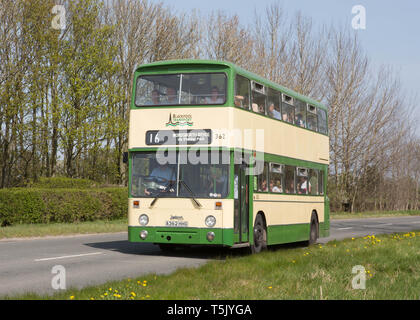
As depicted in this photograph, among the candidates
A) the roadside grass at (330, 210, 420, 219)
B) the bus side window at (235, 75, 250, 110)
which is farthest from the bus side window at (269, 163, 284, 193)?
the roadside grass at (330, 210, 420, 219)

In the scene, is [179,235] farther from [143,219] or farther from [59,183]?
[59,183]

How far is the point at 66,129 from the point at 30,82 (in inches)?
120

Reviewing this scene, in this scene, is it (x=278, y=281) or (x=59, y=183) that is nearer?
(x=278, y=281)

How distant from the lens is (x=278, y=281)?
9.94m

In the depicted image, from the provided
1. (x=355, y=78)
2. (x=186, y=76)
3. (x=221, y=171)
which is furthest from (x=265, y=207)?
(x=355, y=78)

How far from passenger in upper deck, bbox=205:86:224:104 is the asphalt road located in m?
3.53

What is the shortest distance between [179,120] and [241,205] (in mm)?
2411

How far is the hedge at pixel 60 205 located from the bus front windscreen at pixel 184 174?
11041 millimetres

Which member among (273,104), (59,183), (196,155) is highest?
(273,104)

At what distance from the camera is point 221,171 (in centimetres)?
1476

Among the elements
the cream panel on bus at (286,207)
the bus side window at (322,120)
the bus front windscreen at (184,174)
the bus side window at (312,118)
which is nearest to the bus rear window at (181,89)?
the bus front windscreen at (184,174)

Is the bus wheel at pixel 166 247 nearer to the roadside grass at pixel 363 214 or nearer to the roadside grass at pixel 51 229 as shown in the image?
the roadside grass at pixel 51 229

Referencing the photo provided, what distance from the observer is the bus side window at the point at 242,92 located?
49.6ft

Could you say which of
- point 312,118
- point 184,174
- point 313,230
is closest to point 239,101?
point 184,174
